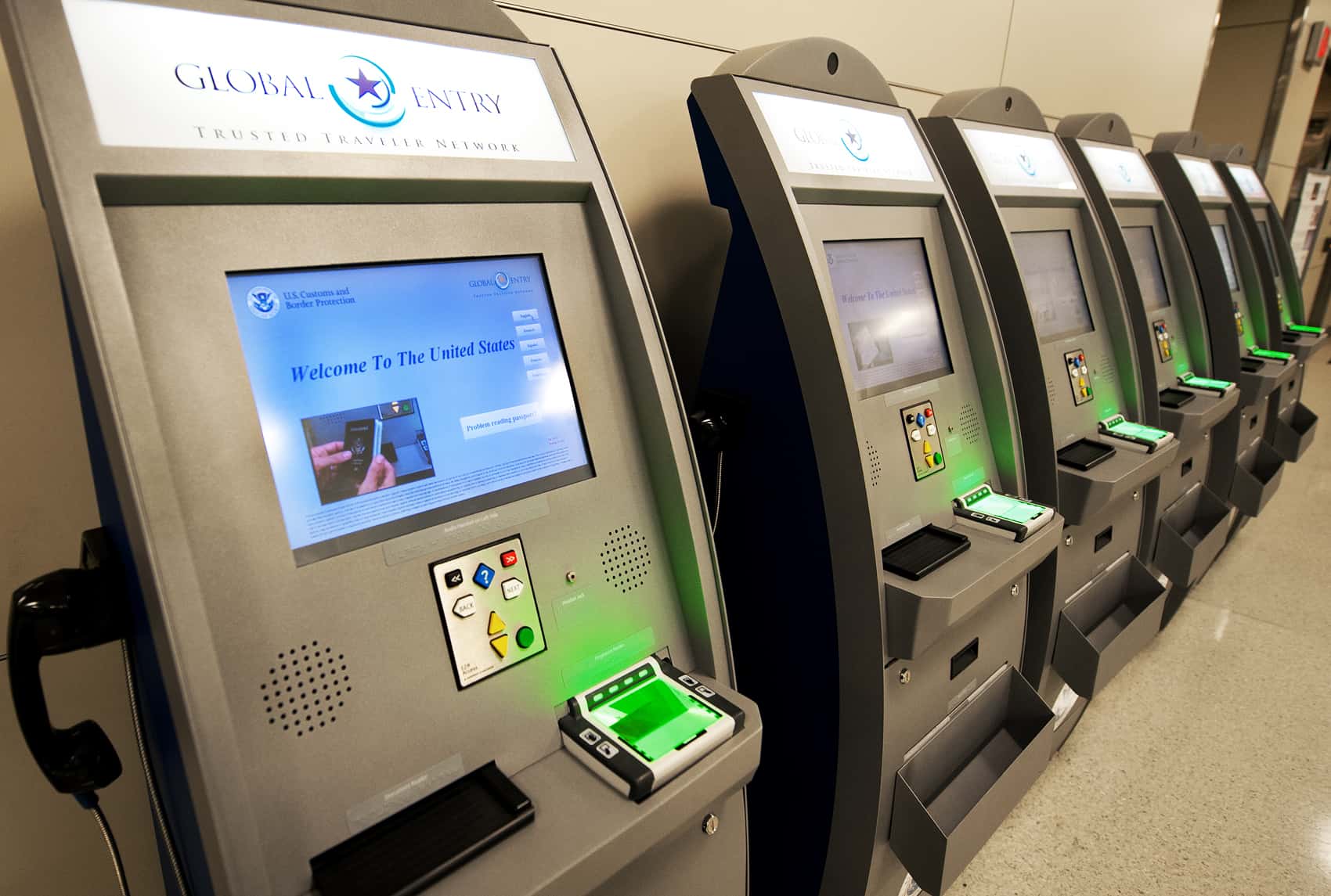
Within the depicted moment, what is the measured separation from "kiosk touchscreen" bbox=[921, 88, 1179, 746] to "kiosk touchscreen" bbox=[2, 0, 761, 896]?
45.4 inches

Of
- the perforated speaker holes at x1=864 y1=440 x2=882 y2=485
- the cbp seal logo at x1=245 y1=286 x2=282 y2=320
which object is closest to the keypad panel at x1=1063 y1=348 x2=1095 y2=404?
the perforated speaker holes at x1=864 y1=440 x2=882 y2=485

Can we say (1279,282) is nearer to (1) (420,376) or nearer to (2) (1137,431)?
(2) (1137,431)

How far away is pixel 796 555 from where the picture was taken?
4.40ft

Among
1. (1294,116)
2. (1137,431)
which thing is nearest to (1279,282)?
(1294,116)

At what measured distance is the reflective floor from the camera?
1845 mm

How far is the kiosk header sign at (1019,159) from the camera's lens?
175 cm

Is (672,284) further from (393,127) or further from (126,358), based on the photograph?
(126,358)

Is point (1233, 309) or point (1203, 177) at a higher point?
point (1203, 177)

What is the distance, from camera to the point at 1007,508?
1444 mm

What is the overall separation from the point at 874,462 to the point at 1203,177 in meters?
2.98

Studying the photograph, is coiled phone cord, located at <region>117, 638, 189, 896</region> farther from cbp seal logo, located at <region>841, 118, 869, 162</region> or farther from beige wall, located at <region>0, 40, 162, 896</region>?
cbp seal logo, located at <region>841, 118, 869, 162</region>

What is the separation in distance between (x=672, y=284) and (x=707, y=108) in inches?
17.8

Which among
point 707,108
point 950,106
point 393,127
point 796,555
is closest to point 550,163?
point 393,127

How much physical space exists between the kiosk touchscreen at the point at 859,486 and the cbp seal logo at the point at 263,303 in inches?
28.8
